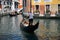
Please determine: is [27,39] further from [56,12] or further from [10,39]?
[56,12]

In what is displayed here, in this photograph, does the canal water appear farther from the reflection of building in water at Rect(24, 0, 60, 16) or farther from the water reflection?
the reflection of building in water at Rect(24, 0, 60, 16)

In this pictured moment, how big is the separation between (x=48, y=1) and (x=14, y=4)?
3378 centimetres

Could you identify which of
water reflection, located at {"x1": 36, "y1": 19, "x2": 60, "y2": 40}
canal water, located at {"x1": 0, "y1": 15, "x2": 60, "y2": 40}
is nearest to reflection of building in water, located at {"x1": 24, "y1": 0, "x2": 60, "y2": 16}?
water reflection, located at {"x1": 36, "y1": 19, "x2": 60, "y2": 40}

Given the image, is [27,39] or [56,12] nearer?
[27,39]

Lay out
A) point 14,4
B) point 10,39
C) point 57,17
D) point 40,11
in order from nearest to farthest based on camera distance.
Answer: point 10,39 < point 57,17 < point 40,11 < point 14,4

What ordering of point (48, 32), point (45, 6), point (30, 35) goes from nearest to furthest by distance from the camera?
point (30, 35), point (48, 32), point (45, 6)

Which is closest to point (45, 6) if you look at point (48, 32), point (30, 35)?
point (48, 32)

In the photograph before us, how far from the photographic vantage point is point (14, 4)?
73.2 meters

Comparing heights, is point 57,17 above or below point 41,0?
below

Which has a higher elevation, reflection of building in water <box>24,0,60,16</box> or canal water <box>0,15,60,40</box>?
reflection of building in water <box>24,0,60,16</box>

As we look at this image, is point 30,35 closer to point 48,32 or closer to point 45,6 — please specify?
point 48,32

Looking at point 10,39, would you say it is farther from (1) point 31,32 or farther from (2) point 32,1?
(2) point 32,1

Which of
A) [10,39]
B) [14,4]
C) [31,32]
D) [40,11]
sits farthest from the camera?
[14,4]

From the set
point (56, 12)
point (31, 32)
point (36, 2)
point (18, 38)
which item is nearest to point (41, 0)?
point (36, 2)
